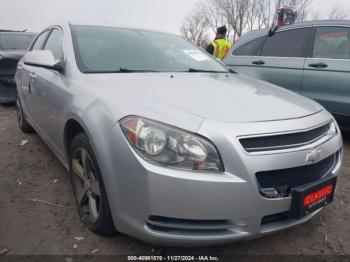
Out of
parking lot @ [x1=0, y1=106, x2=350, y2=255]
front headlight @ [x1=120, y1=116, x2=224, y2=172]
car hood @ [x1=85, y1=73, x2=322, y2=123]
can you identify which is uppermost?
car hood @ [x1=85, y1=73, x2=322, y2=123]

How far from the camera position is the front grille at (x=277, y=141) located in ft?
5.24

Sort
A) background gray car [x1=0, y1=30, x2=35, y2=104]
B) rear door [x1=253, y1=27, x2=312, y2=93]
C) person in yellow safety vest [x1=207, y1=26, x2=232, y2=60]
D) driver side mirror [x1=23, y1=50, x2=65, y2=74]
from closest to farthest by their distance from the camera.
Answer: driver side mirror [x1=23, y1=50, x2=65, y2=74]
rear door [x1=253, y1=27, x2=312, y2=93]
background gray car [x1=0, y1=30, x2=35, y2=104]
person in yellow safety vest [x1=207, y1=26, x2=232, y2=60]

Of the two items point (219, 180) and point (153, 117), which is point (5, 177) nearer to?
point (153, 117)

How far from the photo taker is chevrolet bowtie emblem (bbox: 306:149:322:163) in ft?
5.65

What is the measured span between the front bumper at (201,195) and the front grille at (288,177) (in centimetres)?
4

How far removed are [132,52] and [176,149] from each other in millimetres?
1363

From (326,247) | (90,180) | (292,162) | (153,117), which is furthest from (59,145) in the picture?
(326,247)

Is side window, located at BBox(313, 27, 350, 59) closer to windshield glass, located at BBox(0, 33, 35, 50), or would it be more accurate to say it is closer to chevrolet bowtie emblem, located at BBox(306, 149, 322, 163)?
chevrolet bowtie emblem, located at BBox(306, 149, 322, 163)

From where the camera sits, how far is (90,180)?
207 cm

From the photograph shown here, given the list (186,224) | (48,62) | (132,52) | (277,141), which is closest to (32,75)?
(48,62)

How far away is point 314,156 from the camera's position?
175cm

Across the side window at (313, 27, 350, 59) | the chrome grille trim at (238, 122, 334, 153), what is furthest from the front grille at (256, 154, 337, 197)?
the side window at (313, 27, 350, 59)

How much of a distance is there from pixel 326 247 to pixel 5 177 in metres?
2.75

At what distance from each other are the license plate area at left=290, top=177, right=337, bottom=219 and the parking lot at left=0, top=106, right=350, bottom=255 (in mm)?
385
